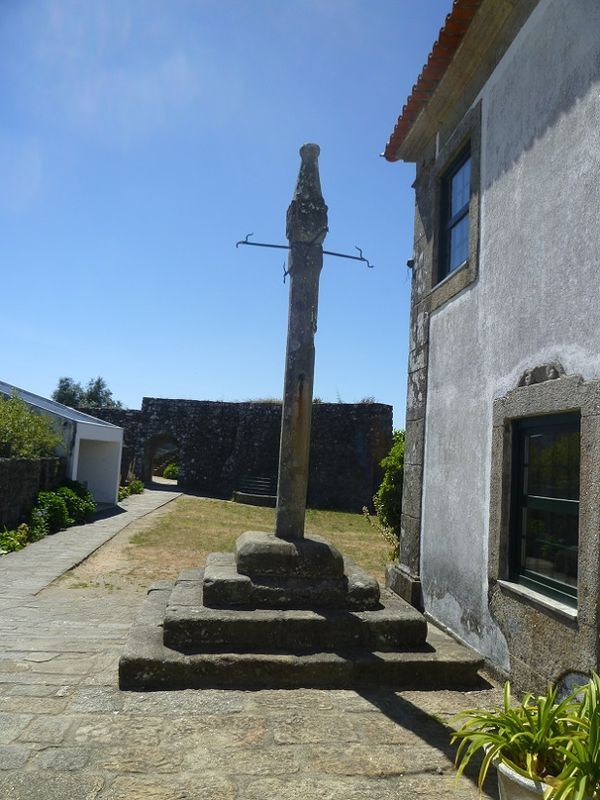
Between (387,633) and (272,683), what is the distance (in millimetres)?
907

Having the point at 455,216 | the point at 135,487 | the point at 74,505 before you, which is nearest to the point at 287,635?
the point at 455,216

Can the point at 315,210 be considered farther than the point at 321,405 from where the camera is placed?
No

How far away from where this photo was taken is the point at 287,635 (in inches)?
174

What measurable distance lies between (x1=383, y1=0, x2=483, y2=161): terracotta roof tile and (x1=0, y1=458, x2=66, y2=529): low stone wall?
7.62 metres

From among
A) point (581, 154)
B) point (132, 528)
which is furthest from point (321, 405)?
point (581, 154)

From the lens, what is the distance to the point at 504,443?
4.62 m

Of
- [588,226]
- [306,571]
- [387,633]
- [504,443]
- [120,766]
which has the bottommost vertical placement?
[120,766]

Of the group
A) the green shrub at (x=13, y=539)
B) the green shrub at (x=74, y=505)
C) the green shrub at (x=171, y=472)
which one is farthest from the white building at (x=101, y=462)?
the green shrub at (x=171, y=472)

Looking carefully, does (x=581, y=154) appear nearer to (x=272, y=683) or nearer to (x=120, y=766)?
(x=272, y=683)

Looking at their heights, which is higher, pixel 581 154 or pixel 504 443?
pixel 581 154

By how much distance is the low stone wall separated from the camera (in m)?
10.5

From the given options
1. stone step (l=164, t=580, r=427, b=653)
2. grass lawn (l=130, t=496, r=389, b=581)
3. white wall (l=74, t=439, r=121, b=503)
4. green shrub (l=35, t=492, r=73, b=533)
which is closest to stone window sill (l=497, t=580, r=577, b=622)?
stone step (l=164, t=580, r=427, b=653)

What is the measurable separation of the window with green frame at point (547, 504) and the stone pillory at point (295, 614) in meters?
0.82

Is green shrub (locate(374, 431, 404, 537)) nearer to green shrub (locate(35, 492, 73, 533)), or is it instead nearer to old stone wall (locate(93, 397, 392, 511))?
green shrub (locate(35, 492, 73, 533))
